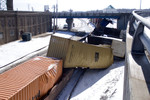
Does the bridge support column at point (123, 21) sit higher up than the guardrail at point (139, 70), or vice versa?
the bridge support column at point (123, 21)

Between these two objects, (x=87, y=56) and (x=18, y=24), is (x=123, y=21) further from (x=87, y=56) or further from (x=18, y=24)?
(x=87, y=56)

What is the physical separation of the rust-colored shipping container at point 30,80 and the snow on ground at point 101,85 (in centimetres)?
245

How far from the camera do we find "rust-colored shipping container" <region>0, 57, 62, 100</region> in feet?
26.8

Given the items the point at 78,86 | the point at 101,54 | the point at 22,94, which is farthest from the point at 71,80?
the point at 22,94

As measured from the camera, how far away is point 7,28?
30062 millimetres

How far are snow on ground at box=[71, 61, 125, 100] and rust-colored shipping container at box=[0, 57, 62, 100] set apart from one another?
2454mm

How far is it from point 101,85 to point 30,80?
21.9ft

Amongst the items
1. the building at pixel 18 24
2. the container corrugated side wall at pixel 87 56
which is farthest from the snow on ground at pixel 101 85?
the building at pixel 18 24

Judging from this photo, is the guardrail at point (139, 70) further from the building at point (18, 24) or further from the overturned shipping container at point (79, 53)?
the building at point (18, 24)

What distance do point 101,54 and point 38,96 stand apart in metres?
8.21

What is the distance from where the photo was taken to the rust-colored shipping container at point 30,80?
26.8ft

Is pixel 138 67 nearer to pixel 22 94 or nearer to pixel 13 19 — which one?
pixel 22 94

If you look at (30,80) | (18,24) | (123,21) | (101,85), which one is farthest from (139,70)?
(123,21)

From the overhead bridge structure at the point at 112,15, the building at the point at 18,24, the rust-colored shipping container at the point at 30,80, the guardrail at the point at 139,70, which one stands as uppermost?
the overhead bridge structure at the point at 112,15
